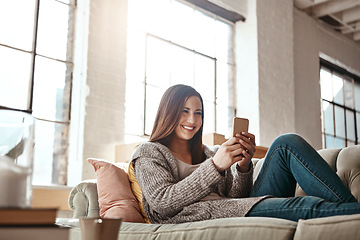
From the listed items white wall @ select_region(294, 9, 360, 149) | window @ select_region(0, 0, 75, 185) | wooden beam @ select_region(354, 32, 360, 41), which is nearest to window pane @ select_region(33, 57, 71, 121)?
window @ select_region(0, 0, 75, 185)

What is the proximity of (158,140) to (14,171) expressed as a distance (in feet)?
5.09

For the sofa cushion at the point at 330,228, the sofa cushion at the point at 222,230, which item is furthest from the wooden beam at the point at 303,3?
the sofa cushion at the point at 330,228

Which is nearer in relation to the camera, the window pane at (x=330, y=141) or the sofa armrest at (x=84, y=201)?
the sofa armrest at (x=84, y=201)

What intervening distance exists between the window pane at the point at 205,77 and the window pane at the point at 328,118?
2152 mm

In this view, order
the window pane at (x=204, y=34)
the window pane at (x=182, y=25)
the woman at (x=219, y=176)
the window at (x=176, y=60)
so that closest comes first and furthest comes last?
1. the woman at (x=219, y=176)
2. the window at (x=176, y=60)
3. the window pane at (x=182, y=25)
4. the window pane at (x=204, y=34)

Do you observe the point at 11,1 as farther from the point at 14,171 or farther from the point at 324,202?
the point at 14,171

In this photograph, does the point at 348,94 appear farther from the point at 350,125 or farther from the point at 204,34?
the point at 204,34

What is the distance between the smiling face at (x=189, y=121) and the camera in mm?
2230

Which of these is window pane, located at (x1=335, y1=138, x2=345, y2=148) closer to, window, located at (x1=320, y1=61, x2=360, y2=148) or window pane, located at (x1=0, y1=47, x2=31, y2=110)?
window, located at (x1=320, y1=61, x2=360, y2=148)

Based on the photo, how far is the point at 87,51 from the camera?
388 centimetres

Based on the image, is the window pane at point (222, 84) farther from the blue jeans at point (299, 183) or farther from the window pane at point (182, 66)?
the blue jeans at point (299, 183)

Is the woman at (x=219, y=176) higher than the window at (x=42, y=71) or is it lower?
lower

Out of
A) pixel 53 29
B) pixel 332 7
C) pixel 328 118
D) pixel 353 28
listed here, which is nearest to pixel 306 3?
pixel 332 7

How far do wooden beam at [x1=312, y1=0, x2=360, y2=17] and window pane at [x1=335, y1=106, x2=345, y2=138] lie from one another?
1.42 metres
